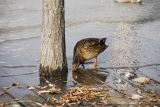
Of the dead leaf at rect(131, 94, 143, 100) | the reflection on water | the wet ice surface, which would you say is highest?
the wet ice surface

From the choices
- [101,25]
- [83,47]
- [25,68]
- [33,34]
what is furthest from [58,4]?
[101,25]

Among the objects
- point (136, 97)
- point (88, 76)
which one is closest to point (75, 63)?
point (88, 76)

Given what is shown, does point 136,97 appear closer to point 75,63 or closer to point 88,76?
point 88,76

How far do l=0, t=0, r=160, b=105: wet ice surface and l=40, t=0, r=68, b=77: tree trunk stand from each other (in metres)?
0.24

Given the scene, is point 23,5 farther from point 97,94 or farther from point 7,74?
point 97,94

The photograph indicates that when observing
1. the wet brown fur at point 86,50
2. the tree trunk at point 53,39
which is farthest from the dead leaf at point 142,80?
the tree trunk at point 53,39

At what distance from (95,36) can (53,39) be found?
485cm

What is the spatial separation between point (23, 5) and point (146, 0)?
9.33 meters

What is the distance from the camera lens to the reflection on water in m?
6.69

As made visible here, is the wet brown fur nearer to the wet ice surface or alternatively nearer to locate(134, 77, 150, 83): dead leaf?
the wet ice surface

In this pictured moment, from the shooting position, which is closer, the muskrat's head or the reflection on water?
the reflection on water

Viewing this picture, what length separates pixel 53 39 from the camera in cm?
664

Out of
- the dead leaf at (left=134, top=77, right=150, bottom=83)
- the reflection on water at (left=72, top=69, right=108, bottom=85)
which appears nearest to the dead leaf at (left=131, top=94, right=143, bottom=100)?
the dead leaf at (left=134, top=77, right=150, bottom=83)

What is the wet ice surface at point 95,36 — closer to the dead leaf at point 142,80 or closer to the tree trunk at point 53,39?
the dead leaf at point 142,80
